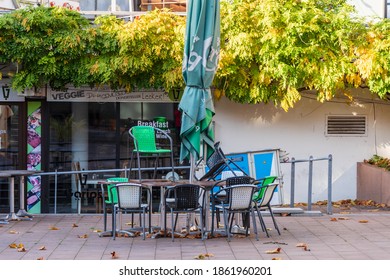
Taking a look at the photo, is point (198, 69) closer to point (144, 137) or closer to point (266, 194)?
point (144, 137)

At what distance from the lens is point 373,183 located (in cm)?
1758

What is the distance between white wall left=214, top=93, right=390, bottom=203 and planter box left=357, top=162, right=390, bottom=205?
291 mm

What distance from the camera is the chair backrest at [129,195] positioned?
11.8 metres

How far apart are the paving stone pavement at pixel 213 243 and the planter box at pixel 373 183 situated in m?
2.26

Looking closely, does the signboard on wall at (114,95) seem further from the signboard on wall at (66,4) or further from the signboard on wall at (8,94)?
the signboard on wall at (66,4)

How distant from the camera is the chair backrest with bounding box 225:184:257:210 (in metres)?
11.6

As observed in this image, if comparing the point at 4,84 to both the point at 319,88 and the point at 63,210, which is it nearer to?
the point at 63,210

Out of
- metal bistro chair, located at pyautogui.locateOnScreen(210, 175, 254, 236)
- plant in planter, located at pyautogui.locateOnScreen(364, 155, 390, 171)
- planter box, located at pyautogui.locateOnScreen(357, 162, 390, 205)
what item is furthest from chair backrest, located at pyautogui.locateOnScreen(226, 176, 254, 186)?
plant in planter, located at pyautogui.locateOnScreen(364, 155, 390, 171)

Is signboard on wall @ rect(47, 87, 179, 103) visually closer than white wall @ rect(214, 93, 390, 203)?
Yes

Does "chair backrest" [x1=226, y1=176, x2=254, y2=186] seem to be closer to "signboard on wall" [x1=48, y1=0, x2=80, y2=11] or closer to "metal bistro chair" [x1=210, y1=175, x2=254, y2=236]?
"metal bistro chair" [x1=210, y1=175, x2=254, y2=236]

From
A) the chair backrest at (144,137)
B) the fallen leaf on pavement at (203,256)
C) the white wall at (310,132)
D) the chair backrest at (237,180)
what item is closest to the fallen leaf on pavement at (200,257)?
the fallen leaf on pavement at (203,256)

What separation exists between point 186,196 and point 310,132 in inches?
298

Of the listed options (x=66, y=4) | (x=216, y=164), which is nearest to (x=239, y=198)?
(x=216, y=164)
